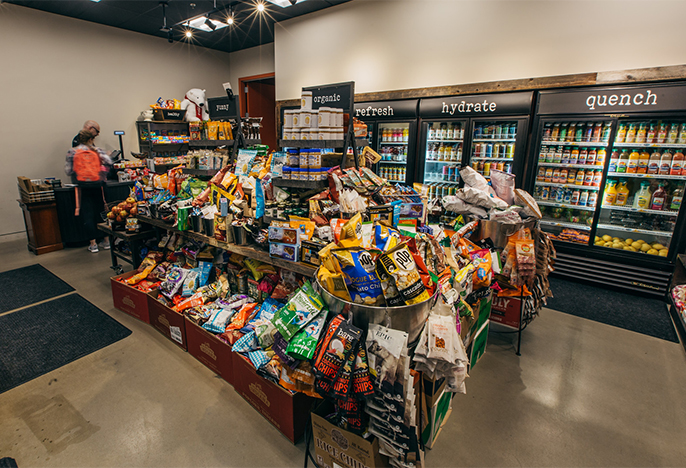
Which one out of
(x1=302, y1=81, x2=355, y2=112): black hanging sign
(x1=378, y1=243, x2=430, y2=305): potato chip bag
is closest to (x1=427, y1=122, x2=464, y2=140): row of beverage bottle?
(x1=302, y1=81, x2=355, y2=112): black hanging sign

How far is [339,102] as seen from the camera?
2.70 metres

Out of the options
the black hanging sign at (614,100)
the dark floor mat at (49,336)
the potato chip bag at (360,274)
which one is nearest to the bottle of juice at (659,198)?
the black hanging sign at (614,100)

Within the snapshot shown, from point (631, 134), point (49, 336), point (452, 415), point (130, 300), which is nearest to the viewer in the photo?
point (452, 415)

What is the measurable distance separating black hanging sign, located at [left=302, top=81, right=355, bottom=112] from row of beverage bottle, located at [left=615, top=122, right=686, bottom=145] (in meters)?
3.38

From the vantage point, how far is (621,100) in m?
3.68

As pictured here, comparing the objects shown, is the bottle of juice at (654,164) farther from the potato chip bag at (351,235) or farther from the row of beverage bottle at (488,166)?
the potato chip bag at (351,235)

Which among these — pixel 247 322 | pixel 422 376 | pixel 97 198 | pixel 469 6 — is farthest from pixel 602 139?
pixel 97 198

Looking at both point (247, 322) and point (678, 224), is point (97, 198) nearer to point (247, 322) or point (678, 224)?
point (247, 322)

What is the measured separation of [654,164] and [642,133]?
1.22ft

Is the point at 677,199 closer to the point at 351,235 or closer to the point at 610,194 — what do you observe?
the point at 610,194

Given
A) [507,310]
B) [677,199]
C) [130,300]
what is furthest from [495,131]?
[130,300]

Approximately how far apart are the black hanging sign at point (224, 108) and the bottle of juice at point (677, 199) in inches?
187

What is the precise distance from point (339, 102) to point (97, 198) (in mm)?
4935

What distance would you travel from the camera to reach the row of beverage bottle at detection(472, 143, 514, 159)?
4691mm
